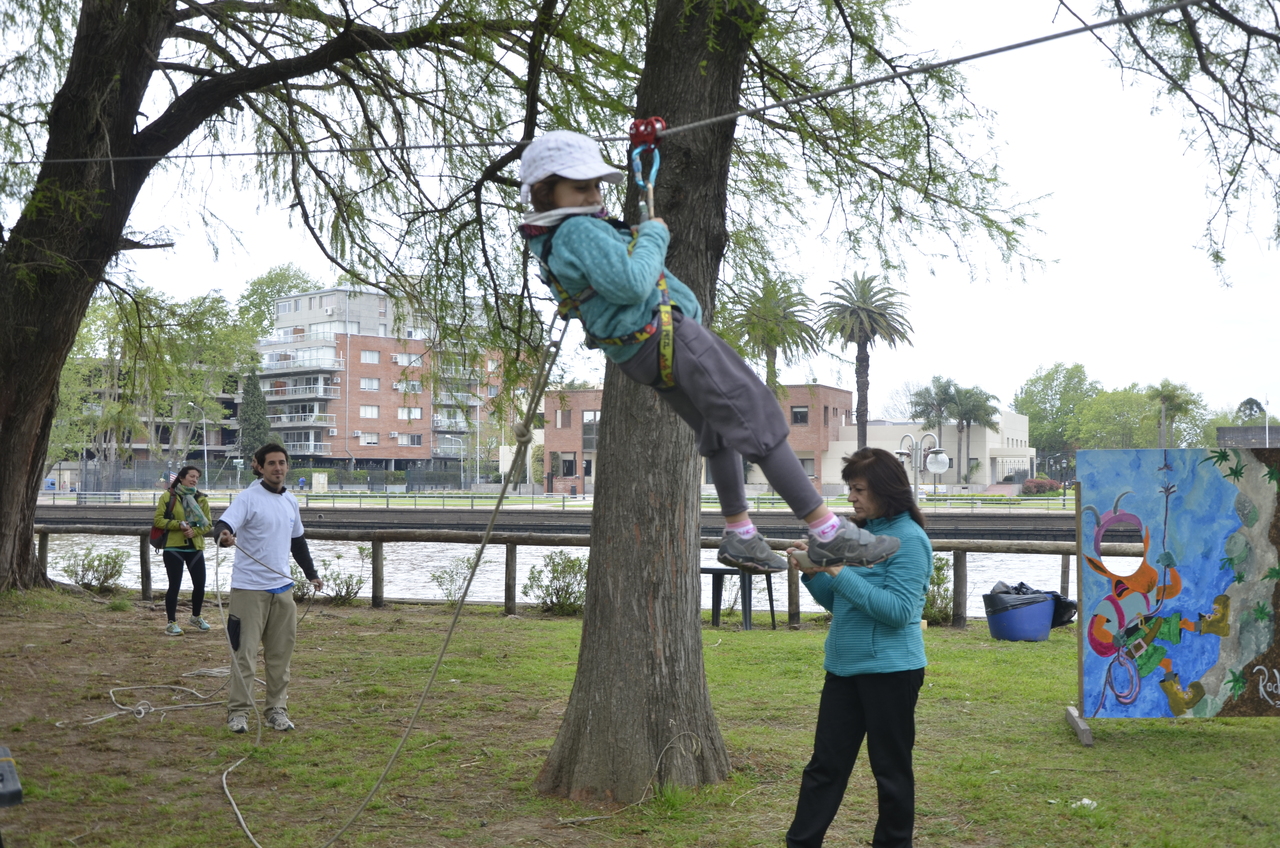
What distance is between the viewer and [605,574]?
192 inches

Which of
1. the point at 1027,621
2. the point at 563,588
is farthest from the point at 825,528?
the point at 563,588

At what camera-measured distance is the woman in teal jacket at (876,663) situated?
10.9 feet

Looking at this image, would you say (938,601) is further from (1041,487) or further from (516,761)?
(1041,487)

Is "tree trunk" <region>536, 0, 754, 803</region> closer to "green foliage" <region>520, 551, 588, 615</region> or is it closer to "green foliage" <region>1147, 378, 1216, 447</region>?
"green foliage" <region>520, 551, 588, 615</region>

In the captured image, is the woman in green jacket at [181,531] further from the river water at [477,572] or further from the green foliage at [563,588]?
the green foliage at [563,588]

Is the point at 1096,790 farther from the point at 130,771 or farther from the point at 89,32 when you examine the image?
the point at 89,32

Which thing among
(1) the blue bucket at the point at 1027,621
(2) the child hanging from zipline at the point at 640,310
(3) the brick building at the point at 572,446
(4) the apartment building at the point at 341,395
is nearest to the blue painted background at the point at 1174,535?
(2) the child hanging from zipline at the point at 640,310

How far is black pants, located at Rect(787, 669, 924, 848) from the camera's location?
3338 mm

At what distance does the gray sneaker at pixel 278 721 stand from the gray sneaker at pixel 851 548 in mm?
4248

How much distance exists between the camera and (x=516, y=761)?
5480 mm

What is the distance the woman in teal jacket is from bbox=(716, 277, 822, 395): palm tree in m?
3.78

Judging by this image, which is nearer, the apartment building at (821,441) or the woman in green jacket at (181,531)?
the woman in green jacket at (181,531)

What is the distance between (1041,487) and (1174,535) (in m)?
59.8

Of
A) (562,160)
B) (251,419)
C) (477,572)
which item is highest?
(251,419)
